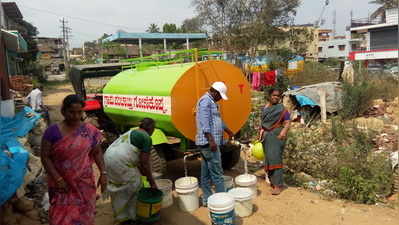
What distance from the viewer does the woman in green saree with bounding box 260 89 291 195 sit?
4.94 metres

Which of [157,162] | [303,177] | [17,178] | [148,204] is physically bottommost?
[303,177]

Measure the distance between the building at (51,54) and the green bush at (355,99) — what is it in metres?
53.4

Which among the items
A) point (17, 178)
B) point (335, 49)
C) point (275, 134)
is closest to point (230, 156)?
point (275, 134)

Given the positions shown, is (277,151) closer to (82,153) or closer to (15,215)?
(82,153)

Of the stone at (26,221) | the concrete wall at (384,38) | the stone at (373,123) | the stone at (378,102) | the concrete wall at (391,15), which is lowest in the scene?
the stone at (26,221)

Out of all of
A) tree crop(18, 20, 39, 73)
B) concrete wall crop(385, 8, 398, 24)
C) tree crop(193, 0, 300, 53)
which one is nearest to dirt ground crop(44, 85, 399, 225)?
tree crop(193, 0, 300, 53)

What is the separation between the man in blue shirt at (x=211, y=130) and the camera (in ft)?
13.9

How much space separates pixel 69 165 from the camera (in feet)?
9.30

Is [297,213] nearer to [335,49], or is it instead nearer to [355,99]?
[355,99]

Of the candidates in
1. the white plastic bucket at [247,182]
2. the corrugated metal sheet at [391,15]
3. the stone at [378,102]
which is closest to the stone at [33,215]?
the white plastic bucket at [247,182]

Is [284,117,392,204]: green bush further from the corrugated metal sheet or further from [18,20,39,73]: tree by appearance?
the corrugated metal sheet

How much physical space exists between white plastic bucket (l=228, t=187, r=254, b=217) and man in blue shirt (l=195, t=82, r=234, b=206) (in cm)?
27

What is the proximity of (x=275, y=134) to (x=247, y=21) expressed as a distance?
18.7 m

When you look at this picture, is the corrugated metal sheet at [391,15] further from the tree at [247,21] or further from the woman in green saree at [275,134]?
the woman in green saree at [275,134]
